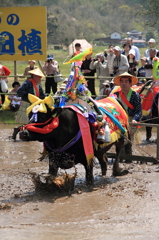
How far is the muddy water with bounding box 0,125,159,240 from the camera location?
5.36 m

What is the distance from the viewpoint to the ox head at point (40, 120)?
632cm

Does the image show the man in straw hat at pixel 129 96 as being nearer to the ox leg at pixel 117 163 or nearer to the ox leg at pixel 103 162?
the ox leg at pixel 117 163

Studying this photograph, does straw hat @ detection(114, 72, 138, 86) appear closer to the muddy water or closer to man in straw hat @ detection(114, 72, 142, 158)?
man in straw hat @ detection(114, 72, 142, 158)

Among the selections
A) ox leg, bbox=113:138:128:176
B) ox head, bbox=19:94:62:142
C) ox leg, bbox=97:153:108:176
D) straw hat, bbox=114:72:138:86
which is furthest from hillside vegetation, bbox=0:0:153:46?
ox head, bbox=19:94:62:142

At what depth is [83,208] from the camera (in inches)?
248

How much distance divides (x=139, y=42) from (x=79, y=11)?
2242 cm

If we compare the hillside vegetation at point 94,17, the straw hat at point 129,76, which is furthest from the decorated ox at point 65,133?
the hillside vegetation at point 94,17

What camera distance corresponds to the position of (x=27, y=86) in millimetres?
9773

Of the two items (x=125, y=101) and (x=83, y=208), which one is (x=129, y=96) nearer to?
(x=125, y=101)

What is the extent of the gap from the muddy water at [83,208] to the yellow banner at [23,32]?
7.19 meters

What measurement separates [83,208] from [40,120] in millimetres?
1368

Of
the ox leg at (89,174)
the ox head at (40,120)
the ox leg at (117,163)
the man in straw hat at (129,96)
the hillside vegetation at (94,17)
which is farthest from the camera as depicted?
the hillside vegetation at (94,17)

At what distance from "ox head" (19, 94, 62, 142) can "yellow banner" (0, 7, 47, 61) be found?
28.7ft

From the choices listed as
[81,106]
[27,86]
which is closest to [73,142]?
[81,106]
